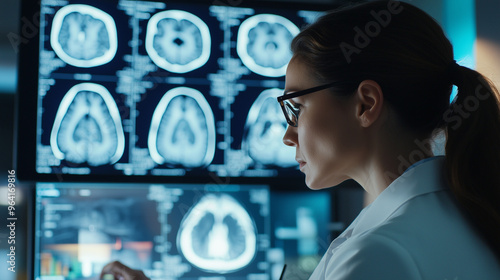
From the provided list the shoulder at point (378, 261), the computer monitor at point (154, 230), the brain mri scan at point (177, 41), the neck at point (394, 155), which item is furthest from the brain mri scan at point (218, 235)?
the shoulder at point (378, 261)

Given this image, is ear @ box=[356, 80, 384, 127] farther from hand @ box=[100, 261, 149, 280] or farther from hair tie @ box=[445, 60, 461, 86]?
hand @ box=[100, 261, 149, 280]

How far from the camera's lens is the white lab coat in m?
0.60

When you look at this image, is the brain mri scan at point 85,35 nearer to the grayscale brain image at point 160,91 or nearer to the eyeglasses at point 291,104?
the grayscale brain image at point 160,91

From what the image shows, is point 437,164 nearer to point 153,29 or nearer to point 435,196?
point 435,196

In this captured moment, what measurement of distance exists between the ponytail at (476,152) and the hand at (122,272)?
0.62 metres

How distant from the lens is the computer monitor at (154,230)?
1528mm

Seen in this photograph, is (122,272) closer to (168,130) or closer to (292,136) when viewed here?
(292,136)

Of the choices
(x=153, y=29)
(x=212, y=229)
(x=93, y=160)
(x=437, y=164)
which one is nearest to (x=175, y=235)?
(x=212, y=229)

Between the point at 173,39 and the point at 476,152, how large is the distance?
3.53 feet

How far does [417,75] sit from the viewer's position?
0.81 meters

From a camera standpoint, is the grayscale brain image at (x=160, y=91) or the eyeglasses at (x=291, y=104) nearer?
the eyeglasses at (x=291, y=104)

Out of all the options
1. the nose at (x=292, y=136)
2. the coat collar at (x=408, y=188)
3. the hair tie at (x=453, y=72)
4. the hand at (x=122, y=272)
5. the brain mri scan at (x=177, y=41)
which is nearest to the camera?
the coat collar at (x=408, y=188)

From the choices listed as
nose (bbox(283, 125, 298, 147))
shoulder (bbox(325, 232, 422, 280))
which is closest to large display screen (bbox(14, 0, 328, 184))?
nose (bbox(283, 125, 298, 147))

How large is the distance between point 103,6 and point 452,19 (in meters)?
1.14
